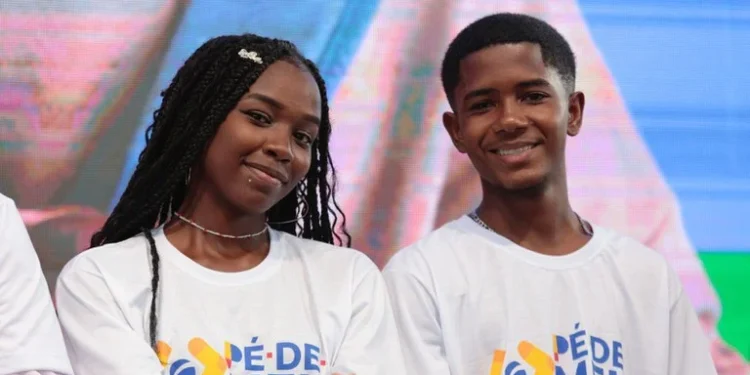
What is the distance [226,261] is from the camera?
2139 mm

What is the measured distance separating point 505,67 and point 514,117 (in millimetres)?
116

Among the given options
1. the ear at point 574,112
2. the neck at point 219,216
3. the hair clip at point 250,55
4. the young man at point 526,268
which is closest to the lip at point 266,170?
the neck at point 219,216

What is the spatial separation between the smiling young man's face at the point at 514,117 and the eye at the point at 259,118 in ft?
1.51

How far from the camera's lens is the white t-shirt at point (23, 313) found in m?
1.88

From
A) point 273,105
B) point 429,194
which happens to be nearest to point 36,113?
point 273,105

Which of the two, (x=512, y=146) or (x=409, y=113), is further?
(x=409, y=113)

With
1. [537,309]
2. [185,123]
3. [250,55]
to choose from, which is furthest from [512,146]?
[185,123]

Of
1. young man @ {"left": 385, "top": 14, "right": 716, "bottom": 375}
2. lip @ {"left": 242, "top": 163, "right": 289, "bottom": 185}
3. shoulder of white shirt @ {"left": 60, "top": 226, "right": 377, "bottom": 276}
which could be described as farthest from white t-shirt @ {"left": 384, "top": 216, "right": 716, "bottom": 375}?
lip @ {"left": 242, "top": 163, "right": 289, "bottom": 185}

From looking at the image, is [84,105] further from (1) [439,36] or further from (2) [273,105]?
(1) [439,36]

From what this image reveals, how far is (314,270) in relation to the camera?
7.09 ft

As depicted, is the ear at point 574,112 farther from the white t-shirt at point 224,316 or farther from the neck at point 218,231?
the neck at point 218,231

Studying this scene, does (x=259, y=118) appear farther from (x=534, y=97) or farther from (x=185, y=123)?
(x=534, y=97)

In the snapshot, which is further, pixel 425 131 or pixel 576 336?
pixel 425 131

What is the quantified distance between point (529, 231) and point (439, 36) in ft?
2.27
